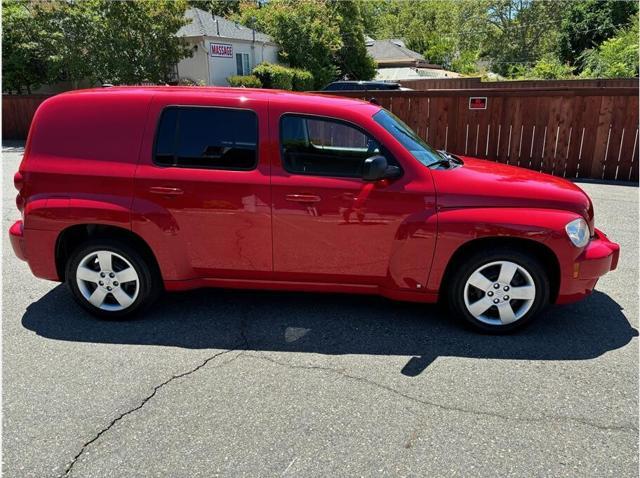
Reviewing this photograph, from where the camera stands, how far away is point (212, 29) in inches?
1209

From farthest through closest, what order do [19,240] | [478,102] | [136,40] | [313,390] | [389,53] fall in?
[389,53] < [136,40] < [478,102] < [19,240] < [313,390]

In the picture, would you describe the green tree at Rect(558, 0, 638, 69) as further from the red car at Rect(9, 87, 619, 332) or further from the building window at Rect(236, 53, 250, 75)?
the red car at Rect(9, 87, 619, 332)

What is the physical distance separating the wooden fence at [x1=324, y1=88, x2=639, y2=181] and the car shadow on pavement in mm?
6405

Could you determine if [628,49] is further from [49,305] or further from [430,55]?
[430,55]

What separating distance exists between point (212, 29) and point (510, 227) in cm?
3103

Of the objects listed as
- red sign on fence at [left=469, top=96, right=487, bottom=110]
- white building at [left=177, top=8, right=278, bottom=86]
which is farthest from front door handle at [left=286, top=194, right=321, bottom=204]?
white building at [left=177, top=8, right=278, bottom=86]

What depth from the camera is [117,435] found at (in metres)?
2.81

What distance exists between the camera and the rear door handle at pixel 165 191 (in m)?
3.86

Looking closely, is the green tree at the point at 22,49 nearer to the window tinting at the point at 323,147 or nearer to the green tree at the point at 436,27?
the window tinting at the point at 323,147

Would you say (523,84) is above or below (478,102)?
above

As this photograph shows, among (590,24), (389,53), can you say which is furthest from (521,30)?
(590,24)

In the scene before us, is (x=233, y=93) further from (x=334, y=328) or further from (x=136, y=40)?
(x=136, y=40)

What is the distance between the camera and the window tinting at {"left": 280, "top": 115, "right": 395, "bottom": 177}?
12.6ft

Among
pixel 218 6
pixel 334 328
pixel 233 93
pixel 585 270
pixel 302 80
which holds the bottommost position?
pixel 334 328
